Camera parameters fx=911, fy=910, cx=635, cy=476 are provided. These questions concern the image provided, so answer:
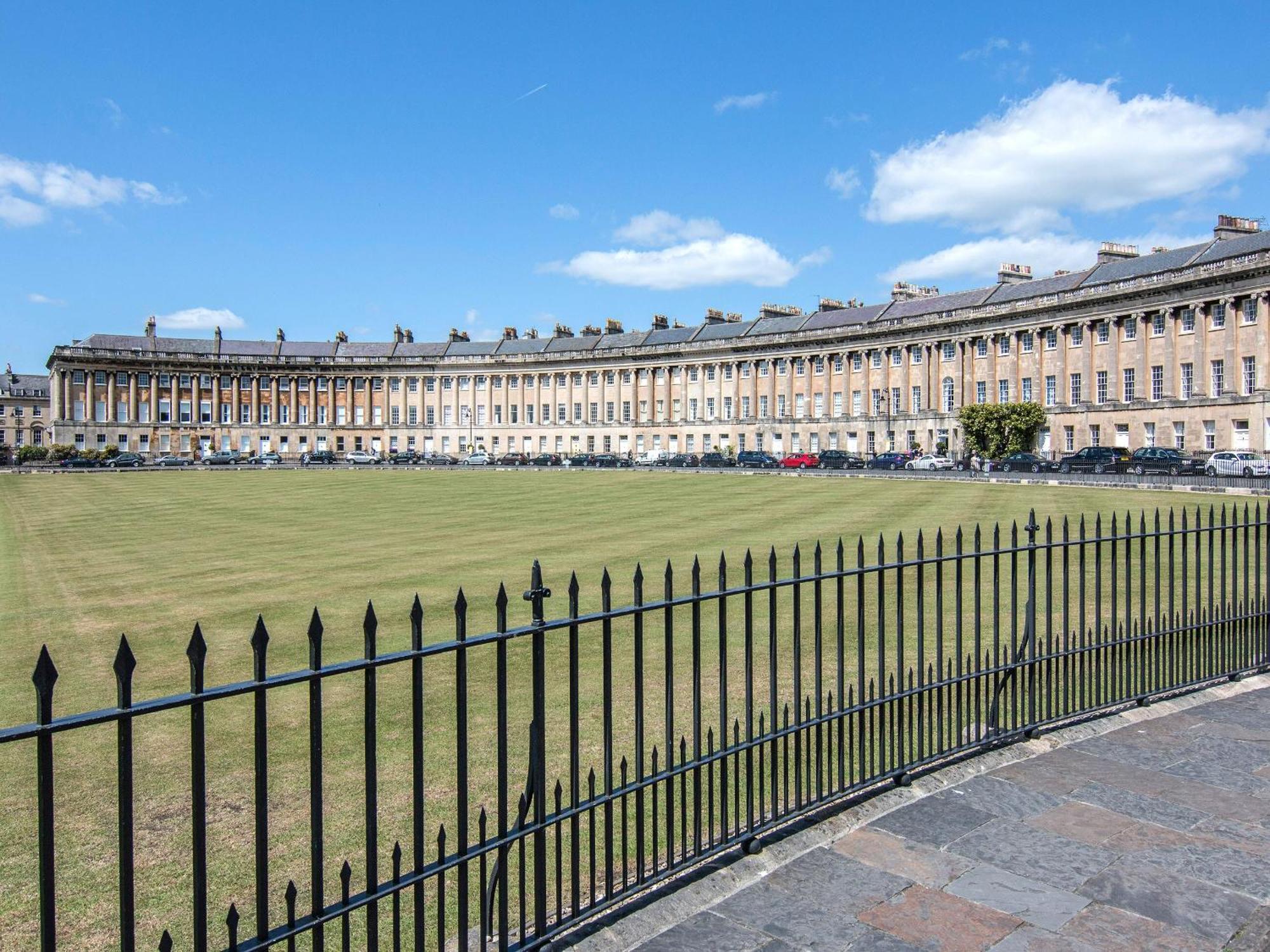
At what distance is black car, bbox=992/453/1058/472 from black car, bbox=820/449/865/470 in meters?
8.35

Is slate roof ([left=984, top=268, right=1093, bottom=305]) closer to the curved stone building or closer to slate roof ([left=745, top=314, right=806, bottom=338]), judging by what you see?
the curved stone building

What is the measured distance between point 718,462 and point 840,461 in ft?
32.2

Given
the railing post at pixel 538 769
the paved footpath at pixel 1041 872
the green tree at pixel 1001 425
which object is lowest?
the paved footpath at pixel 1041 872

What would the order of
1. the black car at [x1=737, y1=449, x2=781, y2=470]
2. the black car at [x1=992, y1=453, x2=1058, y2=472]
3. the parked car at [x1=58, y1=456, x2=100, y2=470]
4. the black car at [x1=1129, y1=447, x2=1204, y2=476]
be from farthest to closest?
the parked car at [x1=58, y1=456, x2=100, y2=470] → the black car at [x1=737, y1=449, x2=781, y2=470] → the black car at [x1=992, y1=453, x2=1058, y2=472] → the black car at [x1=1129, y1=447, x2=1204, y2=476]

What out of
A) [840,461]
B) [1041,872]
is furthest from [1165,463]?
[1041,872]

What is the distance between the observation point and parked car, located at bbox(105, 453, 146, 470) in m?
81.1

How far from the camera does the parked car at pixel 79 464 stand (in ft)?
255

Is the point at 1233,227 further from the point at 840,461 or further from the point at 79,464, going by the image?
the point at 79,464

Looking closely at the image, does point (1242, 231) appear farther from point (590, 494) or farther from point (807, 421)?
point (590, 494)

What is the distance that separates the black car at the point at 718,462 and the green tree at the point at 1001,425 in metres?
17.7

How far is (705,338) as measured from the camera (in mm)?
101438

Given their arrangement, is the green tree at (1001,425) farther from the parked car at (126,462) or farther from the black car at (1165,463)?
the parked car at (126,462)

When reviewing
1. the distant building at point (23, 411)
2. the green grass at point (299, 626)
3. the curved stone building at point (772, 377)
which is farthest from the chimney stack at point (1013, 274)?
the distant building at point (23, 411)

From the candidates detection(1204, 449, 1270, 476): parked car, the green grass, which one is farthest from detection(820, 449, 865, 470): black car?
the green grass
